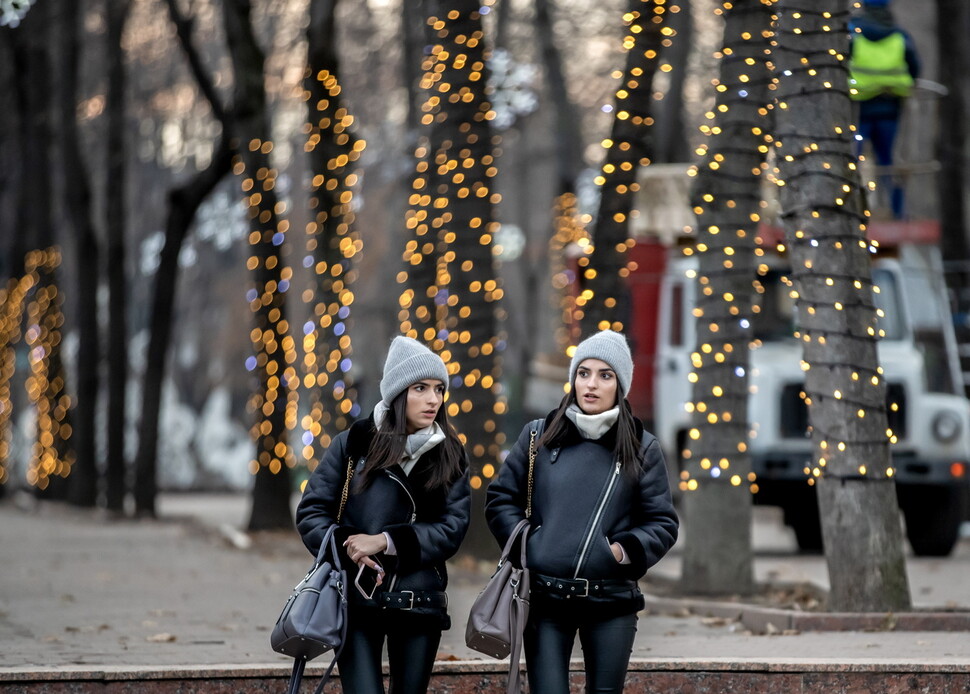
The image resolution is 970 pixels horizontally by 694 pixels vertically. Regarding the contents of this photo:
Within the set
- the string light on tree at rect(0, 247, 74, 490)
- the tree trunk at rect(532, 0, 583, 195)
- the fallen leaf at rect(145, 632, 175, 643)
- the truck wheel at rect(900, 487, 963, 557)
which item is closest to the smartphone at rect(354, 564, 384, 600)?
the fallen leaf at rect(145, 632, 175, 643)

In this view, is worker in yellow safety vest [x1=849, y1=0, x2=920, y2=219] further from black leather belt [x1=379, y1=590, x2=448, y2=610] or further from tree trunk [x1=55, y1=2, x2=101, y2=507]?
tree trunk [x1=55, y1=2, x2=101, y2=507]

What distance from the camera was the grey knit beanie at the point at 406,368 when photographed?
628 cm

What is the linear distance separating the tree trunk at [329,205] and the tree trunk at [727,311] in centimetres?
866

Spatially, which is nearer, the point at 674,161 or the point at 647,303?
the point at 647,303

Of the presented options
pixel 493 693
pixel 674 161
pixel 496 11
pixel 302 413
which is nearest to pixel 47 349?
pixel 496 11

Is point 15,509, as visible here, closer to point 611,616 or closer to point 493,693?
point 493,693

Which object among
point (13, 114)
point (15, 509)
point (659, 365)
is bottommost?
point (15, 509)

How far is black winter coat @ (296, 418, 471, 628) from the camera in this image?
20.1 ft

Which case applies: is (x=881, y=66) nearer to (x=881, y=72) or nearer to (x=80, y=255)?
(x=881, y=72)

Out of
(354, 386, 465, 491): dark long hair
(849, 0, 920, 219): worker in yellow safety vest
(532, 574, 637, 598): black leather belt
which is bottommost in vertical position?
(532, 574, 637, 598): black leather belt

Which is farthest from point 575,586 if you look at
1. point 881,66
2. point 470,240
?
point 881,66

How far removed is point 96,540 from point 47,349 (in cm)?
1156

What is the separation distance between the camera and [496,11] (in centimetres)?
2964

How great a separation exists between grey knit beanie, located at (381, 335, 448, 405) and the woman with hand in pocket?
1.39ft
